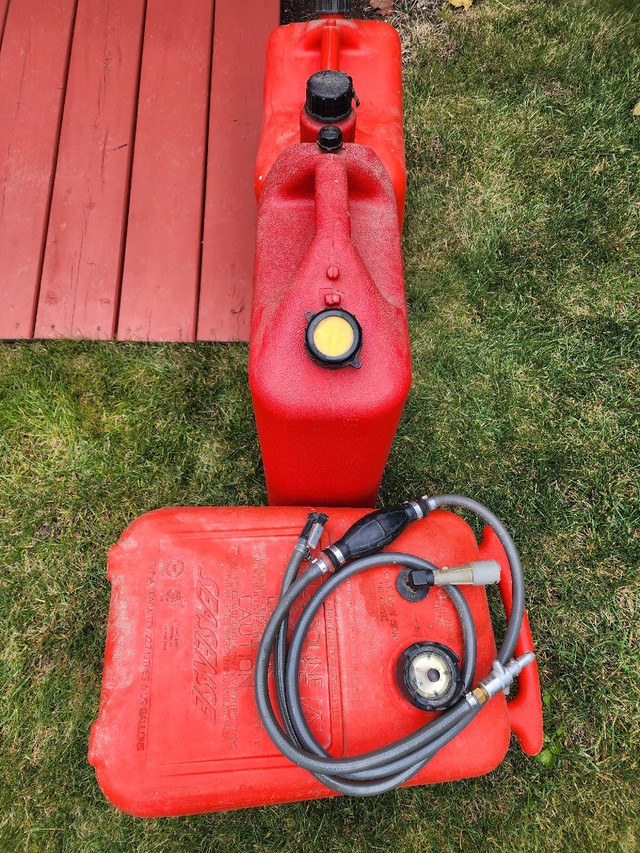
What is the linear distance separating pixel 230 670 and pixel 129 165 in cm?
167

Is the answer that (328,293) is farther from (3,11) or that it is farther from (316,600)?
(3,11)

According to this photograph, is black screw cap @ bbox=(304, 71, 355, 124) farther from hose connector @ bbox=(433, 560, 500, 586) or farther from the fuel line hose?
hose connector @ bbox=(433, 560, 500, 586)

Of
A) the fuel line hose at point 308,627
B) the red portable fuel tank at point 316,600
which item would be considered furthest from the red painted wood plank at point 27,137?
the fuel line hose at point 308,627

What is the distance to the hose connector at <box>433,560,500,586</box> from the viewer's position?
102 cm

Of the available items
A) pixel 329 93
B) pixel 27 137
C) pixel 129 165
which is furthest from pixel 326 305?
pixel 27 137

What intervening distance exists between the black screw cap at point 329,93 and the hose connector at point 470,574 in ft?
3.05

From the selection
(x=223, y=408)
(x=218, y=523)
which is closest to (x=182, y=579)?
(x=218, y=523)

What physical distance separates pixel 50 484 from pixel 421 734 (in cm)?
137

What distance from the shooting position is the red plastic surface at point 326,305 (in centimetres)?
97

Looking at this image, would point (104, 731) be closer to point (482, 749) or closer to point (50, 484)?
point (482, 749)

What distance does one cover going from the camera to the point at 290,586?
3.33ft

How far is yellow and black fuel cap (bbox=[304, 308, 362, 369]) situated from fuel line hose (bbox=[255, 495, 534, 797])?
329 mm

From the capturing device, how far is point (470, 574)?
1.02m

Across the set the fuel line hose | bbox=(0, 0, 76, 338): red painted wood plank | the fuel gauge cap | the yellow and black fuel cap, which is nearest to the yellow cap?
the yellow and black fuel cap
